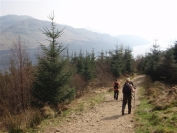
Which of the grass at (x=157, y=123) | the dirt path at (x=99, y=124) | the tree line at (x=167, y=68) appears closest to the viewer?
the grass at (x=157, y=123)

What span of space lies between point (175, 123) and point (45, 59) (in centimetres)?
1025

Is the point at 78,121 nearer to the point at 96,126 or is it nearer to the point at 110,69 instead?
the point at 96,126

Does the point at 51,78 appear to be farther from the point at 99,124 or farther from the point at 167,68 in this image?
the point at 167,68

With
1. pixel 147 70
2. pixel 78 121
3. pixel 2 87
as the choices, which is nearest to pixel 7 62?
pixel 2 87

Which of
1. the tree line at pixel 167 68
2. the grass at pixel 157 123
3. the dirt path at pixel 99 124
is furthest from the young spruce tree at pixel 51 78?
the tree line at pixel 167 68

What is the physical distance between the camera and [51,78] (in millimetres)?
13641

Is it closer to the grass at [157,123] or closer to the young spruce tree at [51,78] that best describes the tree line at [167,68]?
the young spruce tree at [51,78]

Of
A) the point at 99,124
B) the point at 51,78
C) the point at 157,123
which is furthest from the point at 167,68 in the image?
the point at 99,124

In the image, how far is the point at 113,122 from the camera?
9.66 m

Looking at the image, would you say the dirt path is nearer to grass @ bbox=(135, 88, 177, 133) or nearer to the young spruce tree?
grass @ bbox=(135, 88, 177, 133)

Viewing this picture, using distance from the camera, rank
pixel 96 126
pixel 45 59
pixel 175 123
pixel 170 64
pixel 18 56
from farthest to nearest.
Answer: pixel 170 64 → pixel 45 59 → pixel 18 56 → pixel 96 126 → pixel 175 123

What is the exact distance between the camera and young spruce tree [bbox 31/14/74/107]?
1361cm

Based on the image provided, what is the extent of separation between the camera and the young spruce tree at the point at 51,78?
536 inches

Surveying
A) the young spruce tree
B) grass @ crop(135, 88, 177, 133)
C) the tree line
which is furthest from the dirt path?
the tree line
